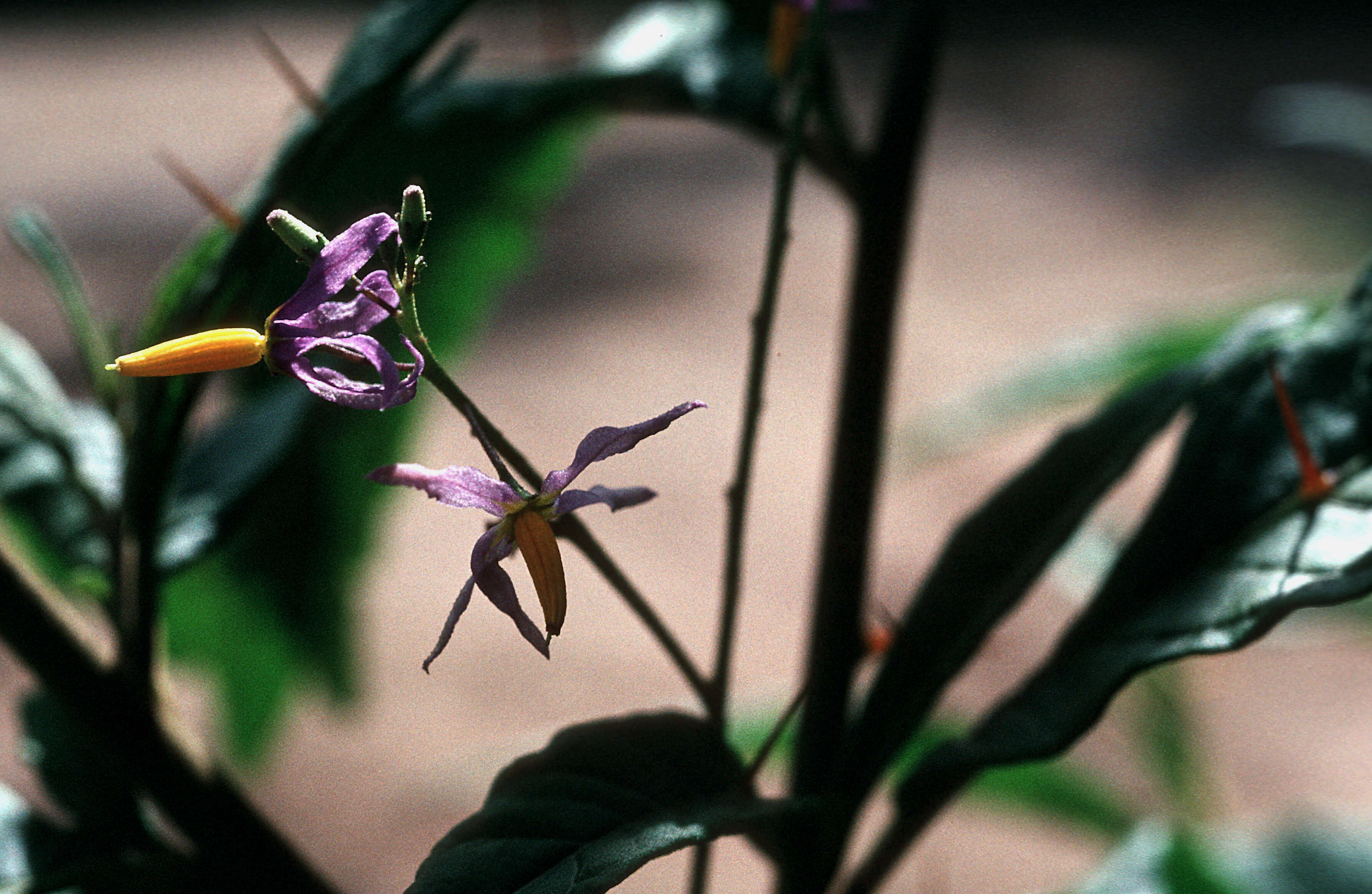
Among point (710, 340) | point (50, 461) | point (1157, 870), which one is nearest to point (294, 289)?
point (50, 461)

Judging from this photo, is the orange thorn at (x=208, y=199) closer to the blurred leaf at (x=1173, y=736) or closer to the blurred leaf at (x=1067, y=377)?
the blurred leaf at (x=1067, y=377)

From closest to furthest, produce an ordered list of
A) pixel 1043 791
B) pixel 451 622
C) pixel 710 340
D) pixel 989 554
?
pixel 451 622
pixel 989 554
pixel 1043 791
pixel 710 340

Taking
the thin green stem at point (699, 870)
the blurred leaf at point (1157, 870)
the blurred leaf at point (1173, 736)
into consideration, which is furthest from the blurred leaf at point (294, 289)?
the blurred leaf at point (1173, 736)

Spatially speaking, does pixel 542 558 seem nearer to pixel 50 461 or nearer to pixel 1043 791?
pixel 50 461

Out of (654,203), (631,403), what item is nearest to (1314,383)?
(631,403)

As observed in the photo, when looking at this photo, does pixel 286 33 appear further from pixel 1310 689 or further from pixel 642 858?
pixel 642 858

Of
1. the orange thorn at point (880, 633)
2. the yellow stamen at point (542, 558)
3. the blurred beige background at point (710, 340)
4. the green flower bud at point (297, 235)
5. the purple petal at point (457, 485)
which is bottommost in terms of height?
the blurred beige background at point (710, 340)
